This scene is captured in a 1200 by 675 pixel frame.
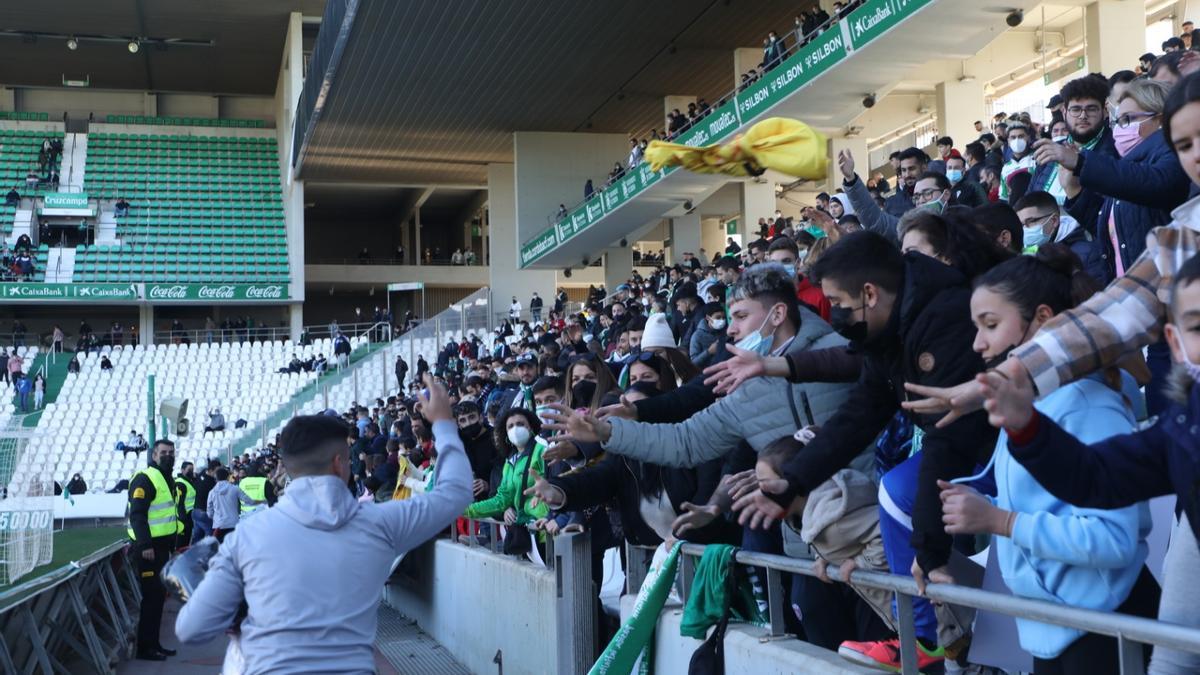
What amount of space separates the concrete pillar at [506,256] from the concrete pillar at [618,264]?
4933 millimetres

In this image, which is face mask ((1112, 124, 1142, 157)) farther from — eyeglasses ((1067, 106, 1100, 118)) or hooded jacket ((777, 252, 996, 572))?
hooded jacket ((777, 252, 996, 572))

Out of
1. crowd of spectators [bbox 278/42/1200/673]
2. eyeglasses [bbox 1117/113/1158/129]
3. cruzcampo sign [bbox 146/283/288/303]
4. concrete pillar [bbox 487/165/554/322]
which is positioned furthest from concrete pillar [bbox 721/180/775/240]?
eyeglasses [bbox 1117/113/1158/129]

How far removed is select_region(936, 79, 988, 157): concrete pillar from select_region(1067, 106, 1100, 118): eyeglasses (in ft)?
58.3

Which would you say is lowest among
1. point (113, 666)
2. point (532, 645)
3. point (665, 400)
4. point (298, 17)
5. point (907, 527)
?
point (113, 666)

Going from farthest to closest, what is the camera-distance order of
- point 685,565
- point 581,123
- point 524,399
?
point 581,123, point 524,399, point 685,565

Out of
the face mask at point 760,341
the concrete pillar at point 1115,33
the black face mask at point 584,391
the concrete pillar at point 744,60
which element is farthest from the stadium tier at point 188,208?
the face mask at point 760,341

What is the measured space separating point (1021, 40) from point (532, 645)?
728 inches

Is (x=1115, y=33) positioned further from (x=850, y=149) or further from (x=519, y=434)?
(x=519, y=434)

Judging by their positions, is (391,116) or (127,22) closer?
(391,116)

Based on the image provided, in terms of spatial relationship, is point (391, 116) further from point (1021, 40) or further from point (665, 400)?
point (665, 400)

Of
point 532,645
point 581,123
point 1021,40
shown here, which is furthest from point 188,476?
point 581,123

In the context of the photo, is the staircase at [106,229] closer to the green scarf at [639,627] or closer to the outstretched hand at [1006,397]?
the green scarf at [639,627]

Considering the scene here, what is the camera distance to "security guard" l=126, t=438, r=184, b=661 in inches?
421

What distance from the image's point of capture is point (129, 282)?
38.0 m
